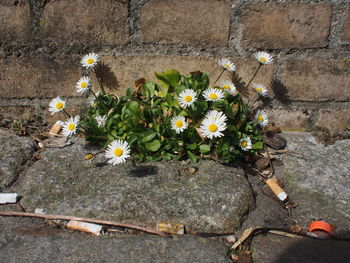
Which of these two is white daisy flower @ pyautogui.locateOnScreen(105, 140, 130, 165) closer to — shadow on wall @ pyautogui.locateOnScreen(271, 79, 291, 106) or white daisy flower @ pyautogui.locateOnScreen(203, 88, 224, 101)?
white daisy flower @ pyautogui.locateOnScreen(203, 88, 224, 101)

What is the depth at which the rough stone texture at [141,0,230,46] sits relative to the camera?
214 cm

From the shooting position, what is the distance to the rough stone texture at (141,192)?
1.65m

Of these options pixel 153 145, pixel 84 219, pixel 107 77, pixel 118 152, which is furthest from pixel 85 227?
pixel 107 77

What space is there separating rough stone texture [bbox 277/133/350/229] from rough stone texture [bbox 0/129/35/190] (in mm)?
1521

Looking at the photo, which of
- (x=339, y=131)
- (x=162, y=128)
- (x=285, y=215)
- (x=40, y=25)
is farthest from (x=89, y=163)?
(x=339, y=131)

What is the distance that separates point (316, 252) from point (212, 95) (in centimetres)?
99

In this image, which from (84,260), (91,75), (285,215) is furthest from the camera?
(91,75)

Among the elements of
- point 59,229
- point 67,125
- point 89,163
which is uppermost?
point 67,125

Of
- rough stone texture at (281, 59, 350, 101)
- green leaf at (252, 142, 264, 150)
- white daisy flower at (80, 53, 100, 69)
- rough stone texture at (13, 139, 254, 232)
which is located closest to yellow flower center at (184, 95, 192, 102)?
rough stone texture at (13, 139, 254, 232)

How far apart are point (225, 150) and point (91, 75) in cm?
102

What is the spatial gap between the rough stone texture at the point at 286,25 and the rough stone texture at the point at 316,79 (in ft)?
0.42

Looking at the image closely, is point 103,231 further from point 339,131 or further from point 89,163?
point 339,131

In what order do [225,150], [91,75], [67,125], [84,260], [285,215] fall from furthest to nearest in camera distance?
1. [91,75]
2. [67,125]
3. [225,150]
4. [285,215]
5. [84,260]

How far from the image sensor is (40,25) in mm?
2168
